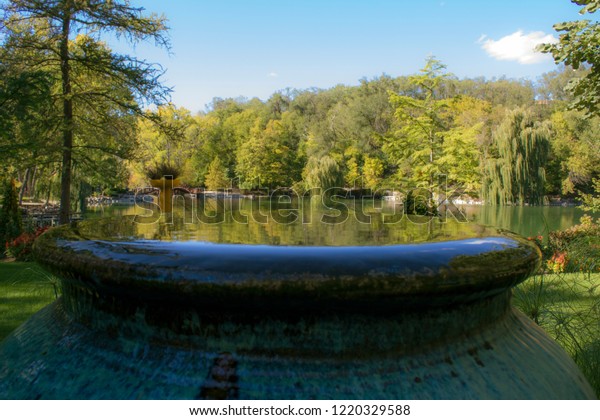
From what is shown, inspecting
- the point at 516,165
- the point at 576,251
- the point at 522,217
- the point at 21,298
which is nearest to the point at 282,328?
the point at 576,251

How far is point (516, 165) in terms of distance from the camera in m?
36.4

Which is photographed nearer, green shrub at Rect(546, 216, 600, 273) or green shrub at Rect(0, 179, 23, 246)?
green shrub at Rect(546, 216, 600, 273)

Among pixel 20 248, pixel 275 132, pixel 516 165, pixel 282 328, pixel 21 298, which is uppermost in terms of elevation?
pixel 275 132

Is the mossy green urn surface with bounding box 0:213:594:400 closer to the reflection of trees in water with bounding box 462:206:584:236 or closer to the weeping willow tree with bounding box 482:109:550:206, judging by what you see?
the reflection of trees in water with bounding box 462:206:584:236

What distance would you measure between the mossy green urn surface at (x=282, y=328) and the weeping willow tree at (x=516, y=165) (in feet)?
124

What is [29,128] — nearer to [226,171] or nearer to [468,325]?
[468,325]

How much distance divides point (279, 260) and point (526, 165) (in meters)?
39.5

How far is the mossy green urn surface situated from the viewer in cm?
121

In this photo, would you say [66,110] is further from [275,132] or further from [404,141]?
[275,132]

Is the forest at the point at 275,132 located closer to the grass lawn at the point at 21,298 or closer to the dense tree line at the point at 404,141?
the dense tree line at the point at 404,141

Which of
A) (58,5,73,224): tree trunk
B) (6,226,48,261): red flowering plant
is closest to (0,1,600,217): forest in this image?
(58,5,73,224): tree trunk

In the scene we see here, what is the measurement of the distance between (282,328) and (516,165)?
39.0 meters

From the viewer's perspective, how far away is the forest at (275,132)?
554 inches

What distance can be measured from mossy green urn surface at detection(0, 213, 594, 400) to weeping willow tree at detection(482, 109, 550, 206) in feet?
124
